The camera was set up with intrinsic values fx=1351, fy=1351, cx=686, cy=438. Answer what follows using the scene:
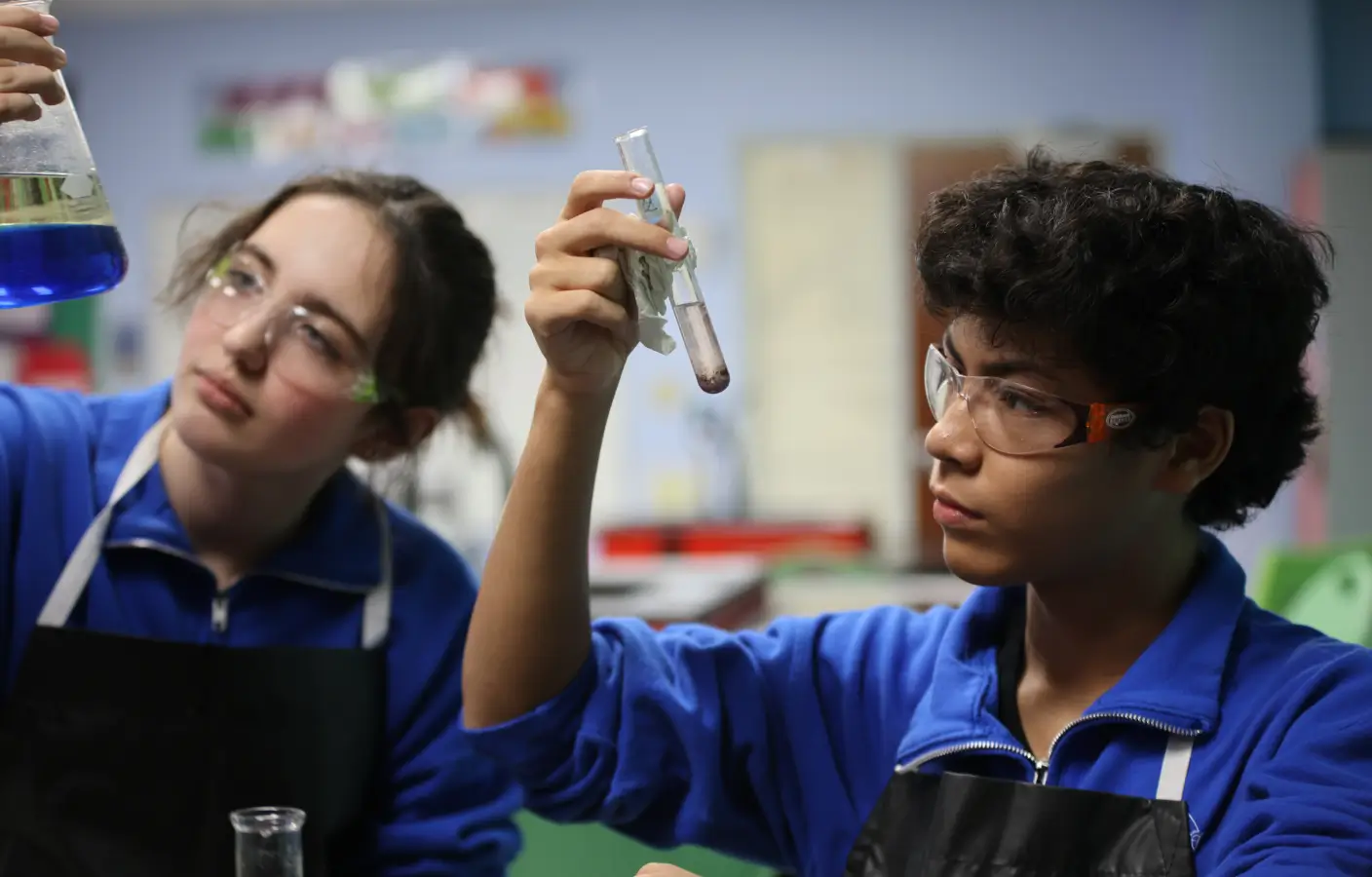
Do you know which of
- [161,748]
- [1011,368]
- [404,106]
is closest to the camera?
[1011,368]

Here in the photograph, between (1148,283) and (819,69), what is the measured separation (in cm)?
549

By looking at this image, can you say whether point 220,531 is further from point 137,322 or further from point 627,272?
point 137,322

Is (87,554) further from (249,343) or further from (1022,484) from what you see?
(1022,484)

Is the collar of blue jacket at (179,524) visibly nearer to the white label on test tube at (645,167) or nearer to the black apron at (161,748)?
the black apron at (161,748)

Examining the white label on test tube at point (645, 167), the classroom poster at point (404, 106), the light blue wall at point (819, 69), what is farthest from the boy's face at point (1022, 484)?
the classroom poster at point (404, 106)

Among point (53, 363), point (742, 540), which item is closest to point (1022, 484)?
point (742, 540)

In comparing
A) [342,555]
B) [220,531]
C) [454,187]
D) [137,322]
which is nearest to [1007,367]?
[342,555]

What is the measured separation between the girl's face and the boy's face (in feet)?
2.14

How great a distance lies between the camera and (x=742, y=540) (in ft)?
16.3

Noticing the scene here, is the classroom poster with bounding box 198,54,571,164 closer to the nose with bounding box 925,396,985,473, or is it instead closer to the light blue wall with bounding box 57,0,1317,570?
the light blue wall with bounding box 57,0,1317,570

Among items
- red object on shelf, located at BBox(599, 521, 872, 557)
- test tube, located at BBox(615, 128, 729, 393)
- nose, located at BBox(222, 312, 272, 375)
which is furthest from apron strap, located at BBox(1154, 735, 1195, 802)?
red object on shelf, located at BBox(599, 521, 872, 557)

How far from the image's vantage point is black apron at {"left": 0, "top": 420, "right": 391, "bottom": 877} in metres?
1.30

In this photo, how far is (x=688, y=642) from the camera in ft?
4.19

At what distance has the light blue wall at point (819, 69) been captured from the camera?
239 inches
